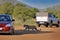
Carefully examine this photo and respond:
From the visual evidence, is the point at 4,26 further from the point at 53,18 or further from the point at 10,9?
the point at 10,9

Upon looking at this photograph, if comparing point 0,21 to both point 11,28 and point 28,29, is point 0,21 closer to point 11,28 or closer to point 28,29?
point 11,28

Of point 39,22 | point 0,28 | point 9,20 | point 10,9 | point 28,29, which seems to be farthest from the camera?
point 10,9

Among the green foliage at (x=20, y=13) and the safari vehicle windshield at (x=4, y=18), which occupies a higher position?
the safari vehicle windshield at (x=4, y=18)

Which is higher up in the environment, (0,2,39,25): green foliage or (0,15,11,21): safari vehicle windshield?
(0,15,11,21): safari vehicle windshield

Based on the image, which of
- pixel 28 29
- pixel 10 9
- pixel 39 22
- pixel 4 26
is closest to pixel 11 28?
pixel 4 26

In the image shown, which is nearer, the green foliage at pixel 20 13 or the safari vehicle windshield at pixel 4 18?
the safari vehicle windshield at pixel 4 18

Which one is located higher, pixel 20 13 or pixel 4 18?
pixel 4 18

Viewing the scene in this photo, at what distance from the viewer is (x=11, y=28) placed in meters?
19.8

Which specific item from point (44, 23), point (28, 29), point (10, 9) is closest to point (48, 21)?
point (44, 23)

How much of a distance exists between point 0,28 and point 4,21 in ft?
3.88

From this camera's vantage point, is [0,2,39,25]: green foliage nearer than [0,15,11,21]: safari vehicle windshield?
No

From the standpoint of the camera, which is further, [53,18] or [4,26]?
[53,18]

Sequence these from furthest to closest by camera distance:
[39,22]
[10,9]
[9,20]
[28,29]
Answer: [10,9] → [39,22] → [28,29] → [9,20]

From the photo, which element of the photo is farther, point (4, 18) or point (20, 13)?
point (20, 13)
